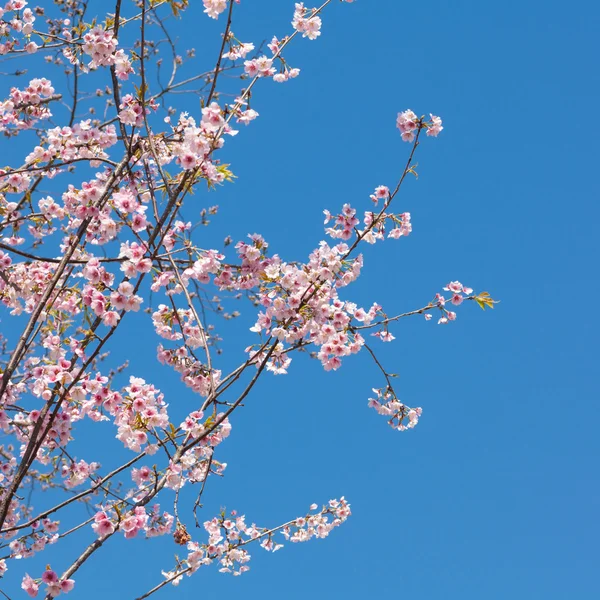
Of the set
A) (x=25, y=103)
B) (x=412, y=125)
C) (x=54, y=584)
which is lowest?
(x=54, y=584)

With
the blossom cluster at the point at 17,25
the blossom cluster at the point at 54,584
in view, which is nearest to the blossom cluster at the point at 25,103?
the blossom cluster at the point at 17,25

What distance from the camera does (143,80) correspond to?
3.84 metres

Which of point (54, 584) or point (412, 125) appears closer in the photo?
point (54, 584)

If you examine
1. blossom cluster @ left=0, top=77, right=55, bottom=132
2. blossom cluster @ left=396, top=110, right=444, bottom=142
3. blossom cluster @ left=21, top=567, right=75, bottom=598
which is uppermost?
blossom cluster @ left=0, top=77, right=55, bottom=132

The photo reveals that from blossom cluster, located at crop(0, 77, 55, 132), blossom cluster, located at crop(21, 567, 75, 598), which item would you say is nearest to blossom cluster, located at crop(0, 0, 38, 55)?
blossom cluster, located at crop(0, 77, 55, 132)

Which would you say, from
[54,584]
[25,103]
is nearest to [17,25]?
[25,103]

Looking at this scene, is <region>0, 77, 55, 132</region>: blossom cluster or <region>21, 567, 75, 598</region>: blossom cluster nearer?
<region>21, 567, 75, 598</region>: blossom cluster

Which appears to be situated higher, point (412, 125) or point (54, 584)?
point (412, 125)

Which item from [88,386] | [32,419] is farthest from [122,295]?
[32,419]

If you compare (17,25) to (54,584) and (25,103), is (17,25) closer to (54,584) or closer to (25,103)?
(25,103)

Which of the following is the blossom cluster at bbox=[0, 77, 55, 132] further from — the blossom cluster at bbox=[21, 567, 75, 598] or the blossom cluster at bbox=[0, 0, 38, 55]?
the blossom cluster at bbox=[21, 567, 75, 598]

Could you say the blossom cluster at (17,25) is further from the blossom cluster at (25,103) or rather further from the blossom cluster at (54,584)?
the blossom cluster at (54,584)

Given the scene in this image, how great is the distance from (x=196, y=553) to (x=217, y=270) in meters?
2.34

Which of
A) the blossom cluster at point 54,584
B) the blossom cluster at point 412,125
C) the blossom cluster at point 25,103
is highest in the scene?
the blossom cluster at point 25,103
